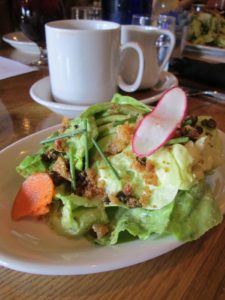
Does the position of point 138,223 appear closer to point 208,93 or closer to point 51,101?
point 51,101

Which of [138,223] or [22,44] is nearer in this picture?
[138,223]

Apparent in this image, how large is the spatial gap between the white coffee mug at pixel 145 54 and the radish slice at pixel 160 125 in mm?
421

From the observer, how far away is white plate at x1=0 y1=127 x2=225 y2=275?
0.33 m

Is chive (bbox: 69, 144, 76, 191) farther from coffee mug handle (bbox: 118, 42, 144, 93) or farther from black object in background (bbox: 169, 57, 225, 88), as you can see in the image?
black object in background (bbox: 169, 57, 225, 88)

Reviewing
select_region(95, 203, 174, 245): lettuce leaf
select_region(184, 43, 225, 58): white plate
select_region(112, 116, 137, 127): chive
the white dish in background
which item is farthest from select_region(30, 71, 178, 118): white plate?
select_region(184, 43, 225, 58): white plate

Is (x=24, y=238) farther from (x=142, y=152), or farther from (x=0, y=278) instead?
(x=142, y=152)

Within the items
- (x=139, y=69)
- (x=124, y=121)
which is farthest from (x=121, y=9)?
(x=124, y=121)

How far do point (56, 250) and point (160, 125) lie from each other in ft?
0.64

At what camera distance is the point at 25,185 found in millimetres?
457

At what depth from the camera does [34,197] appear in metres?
0.43

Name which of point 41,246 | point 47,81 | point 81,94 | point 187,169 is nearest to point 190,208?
point 187,169

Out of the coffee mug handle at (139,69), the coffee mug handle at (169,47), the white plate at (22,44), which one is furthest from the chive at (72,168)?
the white plate at (22,44)

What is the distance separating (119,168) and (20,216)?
141mm

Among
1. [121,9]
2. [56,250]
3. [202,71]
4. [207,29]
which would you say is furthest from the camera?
[207,29]
